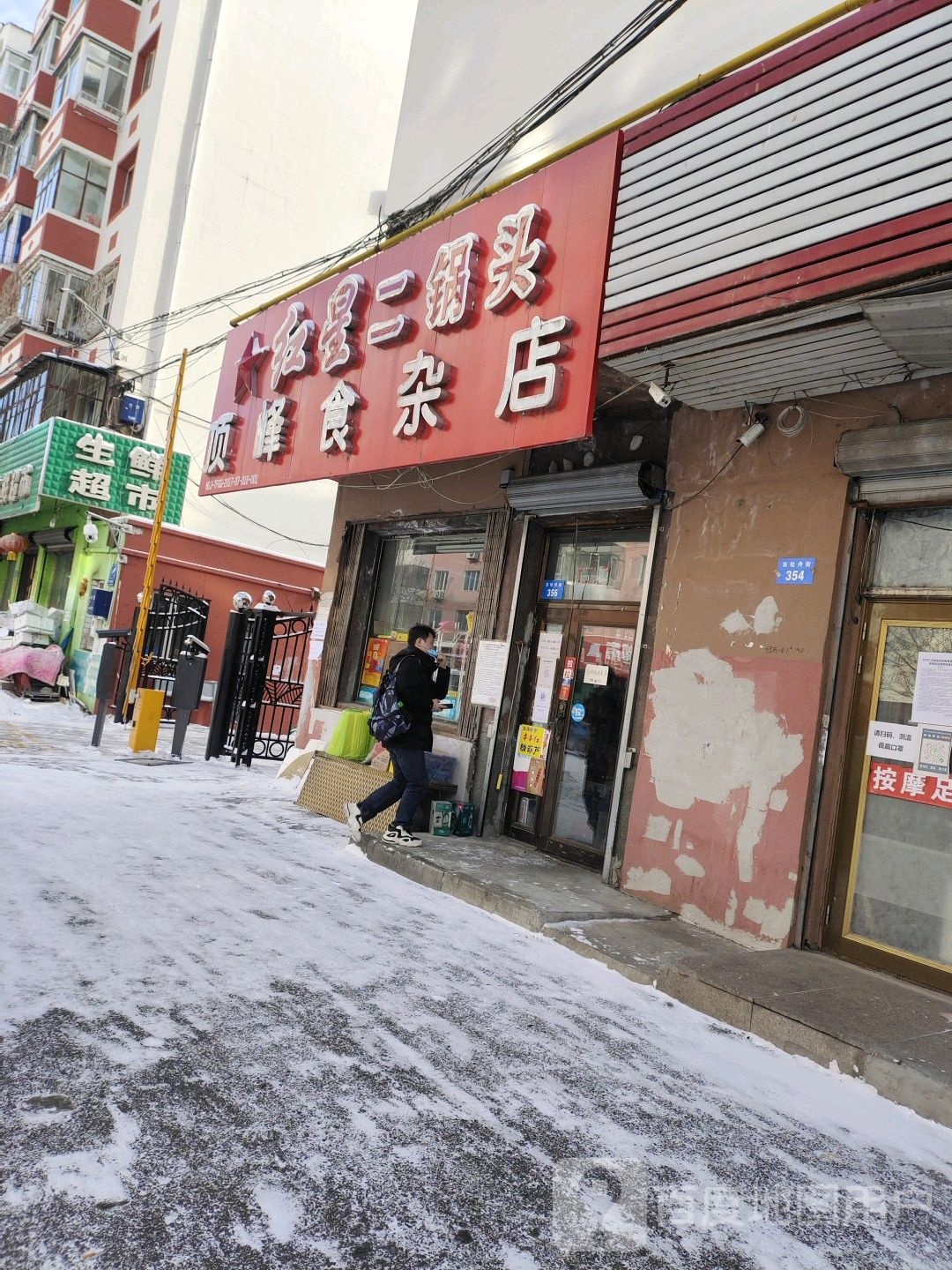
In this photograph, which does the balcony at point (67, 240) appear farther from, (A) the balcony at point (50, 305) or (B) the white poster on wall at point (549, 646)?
(B) the white poster on wall at point (549, 646)

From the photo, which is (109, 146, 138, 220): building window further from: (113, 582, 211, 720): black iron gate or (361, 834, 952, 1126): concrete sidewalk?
(361, 834, 952, 1126): concrete sidewalk

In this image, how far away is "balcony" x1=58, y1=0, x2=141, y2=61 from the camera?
23.4m

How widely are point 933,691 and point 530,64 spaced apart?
8260mm

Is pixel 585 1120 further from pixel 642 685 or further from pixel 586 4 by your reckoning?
pixel 586 4

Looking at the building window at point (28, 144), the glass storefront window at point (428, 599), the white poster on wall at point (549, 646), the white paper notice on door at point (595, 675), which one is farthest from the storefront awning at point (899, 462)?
the building window at point (28, 144)

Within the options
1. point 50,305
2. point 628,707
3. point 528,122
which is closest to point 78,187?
point 50,305

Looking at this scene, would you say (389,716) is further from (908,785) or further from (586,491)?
(908,785)

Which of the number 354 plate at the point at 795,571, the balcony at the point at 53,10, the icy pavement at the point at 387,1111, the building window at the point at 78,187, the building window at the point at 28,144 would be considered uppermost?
the balcony at the point at 53,10

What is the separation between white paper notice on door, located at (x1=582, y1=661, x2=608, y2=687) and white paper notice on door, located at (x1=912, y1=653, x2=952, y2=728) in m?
2.89

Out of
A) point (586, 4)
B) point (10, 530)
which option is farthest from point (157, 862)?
point (10, 530)

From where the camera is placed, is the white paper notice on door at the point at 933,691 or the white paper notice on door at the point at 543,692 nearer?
the white paper notice on door at the point at 933,691

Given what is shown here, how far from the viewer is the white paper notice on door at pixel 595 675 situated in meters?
8.13

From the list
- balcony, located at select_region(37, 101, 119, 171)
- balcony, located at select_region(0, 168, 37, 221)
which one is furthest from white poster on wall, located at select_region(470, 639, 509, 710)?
balcony, located at select_region(0, 168, 37, 221)

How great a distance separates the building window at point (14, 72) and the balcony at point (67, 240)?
10.7 meters
